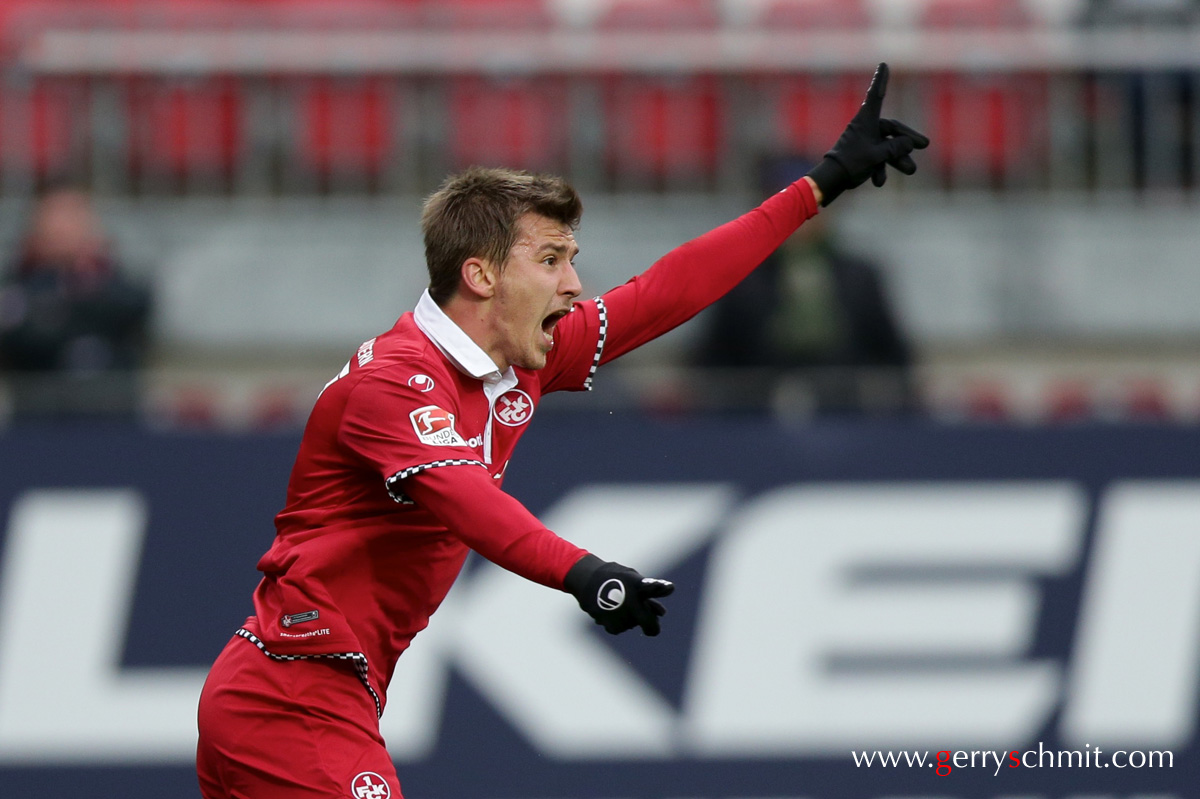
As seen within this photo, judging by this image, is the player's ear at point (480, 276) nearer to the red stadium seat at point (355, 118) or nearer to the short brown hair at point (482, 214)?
the short brown hair at point (482, 214)

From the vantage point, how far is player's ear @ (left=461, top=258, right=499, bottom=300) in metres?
4.15

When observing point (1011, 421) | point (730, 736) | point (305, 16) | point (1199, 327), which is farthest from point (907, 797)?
point (305, 16)

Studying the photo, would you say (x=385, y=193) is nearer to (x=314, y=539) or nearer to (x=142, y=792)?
(x=142, y=792)

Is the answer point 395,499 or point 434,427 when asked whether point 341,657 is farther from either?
point 434,427

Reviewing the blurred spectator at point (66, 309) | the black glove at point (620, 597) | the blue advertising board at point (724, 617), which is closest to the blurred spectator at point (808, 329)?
the blue advertising board at point (724, 617)

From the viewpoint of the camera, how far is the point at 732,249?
459 centimetres

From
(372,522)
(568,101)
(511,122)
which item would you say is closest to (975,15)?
(568,101)

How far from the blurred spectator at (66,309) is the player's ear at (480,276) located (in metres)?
3.52

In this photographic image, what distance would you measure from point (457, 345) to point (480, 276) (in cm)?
18

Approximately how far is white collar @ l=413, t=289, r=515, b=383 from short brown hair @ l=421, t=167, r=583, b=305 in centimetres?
6

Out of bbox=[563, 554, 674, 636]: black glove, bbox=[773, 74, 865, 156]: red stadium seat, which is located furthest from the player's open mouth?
bbox=[773, 74, 865, 156]: red stadium seat

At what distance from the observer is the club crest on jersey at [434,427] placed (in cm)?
390

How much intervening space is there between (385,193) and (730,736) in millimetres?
3340

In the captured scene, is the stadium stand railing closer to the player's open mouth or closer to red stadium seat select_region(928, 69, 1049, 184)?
red stadium seat select_region(928, 69, 1049, 184)
